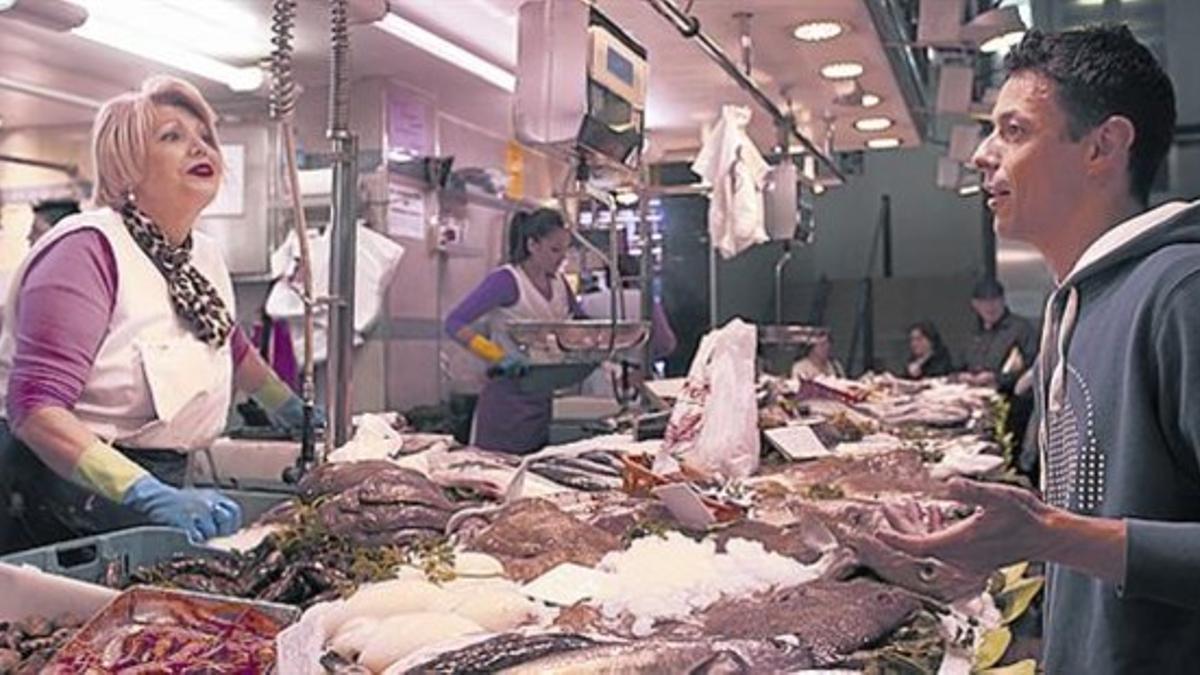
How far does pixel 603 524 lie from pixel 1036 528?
0.96 meters

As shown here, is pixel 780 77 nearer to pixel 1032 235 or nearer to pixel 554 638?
pixel 1032 235

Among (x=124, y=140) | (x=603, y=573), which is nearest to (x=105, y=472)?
(x=124, y=140)

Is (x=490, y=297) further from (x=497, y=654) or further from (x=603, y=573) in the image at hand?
(x=497, y=654)

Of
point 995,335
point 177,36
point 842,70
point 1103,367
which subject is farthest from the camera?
point 995,335

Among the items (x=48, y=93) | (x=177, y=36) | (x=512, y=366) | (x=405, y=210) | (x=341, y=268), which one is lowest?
(x=512, y=366)

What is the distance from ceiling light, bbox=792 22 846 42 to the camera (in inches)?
203

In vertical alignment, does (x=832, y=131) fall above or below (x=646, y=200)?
above

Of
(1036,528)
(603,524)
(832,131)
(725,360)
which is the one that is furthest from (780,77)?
(1036,528)

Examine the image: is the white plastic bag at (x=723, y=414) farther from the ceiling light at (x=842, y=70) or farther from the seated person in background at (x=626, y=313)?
the ceiling light at (x=842, y=70)

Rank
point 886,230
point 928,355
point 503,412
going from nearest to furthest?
point 503,412, point 928,355, point 886,230

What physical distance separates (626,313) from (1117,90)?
3824mm

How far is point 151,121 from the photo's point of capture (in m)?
2.68

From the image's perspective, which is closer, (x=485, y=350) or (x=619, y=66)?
(x=619, y=66)

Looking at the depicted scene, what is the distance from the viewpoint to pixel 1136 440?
1.59m
